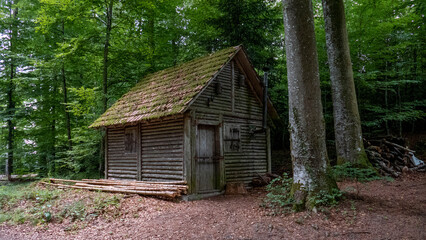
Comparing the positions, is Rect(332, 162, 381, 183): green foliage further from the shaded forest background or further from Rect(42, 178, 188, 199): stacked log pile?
the shaded forest background

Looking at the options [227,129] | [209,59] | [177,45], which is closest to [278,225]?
[227,129]

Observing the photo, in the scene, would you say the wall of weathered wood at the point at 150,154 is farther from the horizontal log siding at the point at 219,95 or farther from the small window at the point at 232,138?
the small window at the point at 232,138

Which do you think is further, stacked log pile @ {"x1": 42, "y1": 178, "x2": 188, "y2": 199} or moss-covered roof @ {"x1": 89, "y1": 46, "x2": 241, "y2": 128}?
moss-covered roof @ {"x1": 89, "y1": 46, "x2": 241, "y2": 128}

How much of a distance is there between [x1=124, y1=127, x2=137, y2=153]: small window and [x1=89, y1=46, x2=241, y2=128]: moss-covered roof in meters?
0.68

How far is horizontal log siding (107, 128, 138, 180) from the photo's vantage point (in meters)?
11.4

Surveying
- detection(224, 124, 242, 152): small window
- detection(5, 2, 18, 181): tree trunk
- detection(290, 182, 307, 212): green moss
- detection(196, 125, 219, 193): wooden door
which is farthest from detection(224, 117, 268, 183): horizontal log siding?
detection(5, 2, 18, 181): tree trunk

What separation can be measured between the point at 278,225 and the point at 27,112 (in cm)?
1712

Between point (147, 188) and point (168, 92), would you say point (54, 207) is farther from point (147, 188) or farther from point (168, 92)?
point (168, 92)

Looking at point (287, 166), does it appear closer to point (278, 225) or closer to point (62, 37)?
point (278, 225)

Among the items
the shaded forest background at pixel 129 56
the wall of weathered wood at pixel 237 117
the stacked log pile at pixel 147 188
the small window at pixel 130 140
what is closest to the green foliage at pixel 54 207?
the stacked log pile at pixel 147 188

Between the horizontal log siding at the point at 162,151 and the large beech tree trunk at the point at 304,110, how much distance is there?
431 centimetres

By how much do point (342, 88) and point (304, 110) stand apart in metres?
4.43

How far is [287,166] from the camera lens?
14.7 m

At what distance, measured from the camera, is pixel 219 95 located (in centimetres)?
1028
